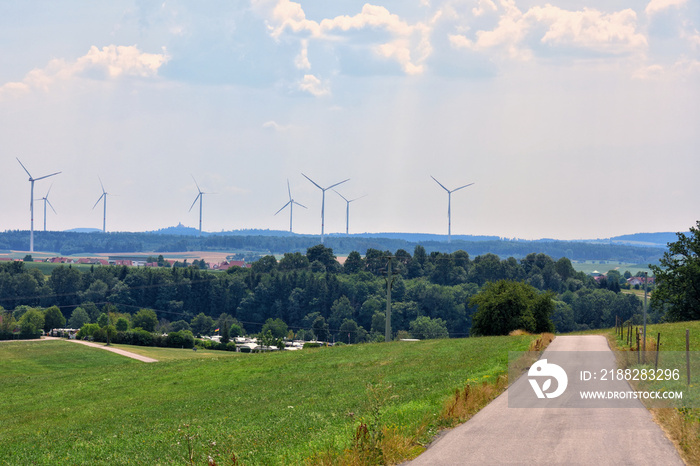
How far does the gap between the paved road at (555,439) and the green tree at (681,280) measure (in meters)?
78.6

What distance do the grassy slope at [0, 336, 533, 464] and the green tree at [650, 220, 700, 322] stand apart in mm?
46381

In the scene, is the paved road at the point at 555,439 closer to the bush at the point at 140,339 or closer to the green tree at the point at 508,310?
the green tree at the point at 508,310

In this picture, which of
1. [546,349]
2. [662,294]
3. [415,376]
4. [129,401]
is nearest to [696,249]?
[662,294]

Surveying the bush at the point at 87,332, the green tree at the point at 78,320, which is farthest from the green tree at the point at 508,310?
the green tree at the point at 78,320

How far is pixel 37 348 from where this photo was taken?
98.4 m

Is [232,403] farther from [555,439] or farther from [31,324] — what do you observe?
[31,324]

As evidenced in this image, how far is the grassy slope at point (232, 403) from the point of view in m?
22.5

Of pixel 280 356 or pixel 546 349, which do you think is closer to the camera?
pixel 546 349

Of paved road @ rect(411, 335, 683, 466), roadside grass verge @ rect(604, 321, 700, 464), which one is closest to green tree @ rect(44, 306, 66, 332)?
roadside grass verge @ rect(604, 321, 700, 464)

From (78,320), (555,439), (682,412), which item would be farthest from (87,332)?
(555,439)

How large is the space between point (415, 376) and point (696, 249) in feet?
244

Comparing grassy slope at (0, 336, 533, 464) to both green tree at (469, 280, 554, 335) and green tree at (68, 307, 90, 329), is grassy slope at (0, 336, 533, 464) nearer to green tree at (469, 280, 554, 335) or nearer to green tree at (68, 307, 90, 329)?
green tree at (469, 280, 554, 335)

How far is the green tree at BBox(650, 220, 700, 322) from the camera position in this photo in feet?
307

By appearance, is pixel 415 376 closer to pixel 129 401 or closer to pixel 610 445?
pixel 129 401
